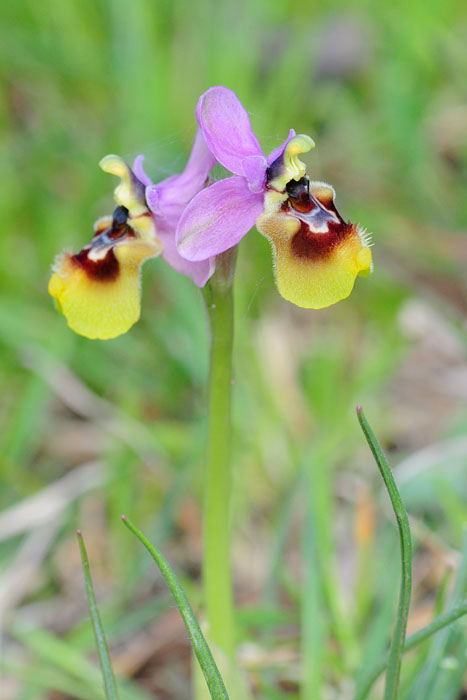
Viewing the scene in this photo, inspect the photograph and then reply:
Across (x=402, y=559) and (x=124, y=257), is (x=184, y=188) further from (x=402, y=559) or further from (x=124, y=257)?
(x=402, y=559)

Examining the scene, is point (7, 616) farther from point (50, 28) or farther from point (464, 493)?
point (50, 28)

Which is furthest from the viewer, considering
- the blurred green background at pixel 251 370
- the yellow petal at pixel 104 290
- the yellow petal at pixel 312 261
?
the blurred green background at pixel 251 370

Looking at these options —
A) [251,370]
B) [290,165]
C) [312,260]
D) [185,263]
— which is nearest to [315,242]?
[312,260]

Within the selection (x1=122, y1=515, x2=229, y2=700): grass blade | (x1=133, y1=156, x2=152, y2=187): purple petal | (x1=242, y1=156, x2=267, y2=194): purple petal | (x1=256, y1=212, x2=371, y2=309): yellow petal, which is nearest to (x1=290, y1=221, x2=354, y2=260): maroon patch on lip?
(x1=256, y1=212, x2=371, y2=309): yellow petal

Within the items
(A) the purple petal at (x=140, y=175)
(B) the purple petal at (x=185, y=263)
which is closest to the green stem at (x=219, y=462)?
(B) the purple petal at (x=185, y=263)

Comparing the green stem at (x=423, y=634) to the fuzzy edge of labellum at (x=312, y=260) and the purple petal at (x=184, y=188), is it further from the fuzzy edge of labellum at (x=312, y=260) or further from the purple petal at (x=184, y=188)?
the purple petal at (x=184, y=188)

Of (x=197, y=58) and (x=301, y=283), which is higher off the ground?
(x=197, y=58)

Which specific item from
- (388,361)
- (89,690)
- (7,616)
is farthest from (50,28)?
(89,690)

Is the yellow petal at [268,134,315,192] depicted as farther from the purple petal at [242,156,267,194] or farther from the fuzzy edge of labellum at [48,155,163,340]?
the fuzzy edge of labellum at [48,155,163,340]

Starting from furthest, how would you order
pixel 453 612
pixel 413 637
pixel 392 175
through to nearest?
pixel 392 175
pixel 413 637
pixel 453 612
